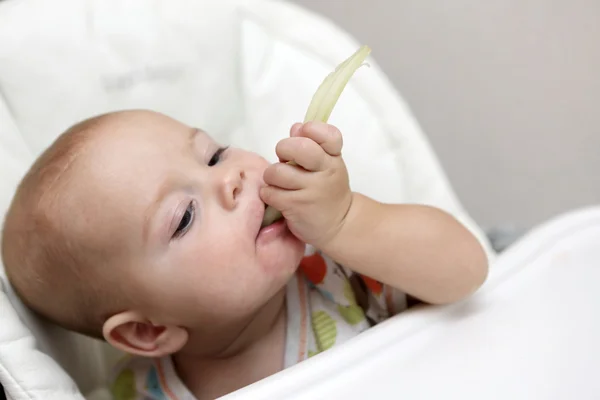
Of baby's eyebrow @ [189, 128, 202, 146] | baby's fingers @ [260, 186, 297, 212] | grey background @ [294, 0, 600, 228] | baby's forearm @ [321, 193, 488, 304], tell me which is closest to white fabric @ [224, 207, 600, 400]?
baby's forearm @ [321, 193, 488, 304]

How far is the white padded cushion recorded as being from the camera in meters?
0.72

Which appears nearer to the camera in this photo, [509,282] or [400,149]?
[509,282]

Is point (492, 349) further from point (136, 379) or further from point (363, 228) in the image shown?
point (136, 379)

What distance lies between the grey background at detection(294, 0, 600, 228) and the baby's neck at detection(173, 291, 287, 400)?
0.56 metres

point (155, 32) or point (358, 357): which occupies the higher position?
point (155, 32)

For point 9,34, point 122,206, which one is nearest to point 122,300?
point 122,206

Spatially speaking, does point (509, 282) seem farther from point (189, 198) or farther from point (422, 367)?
point (189, 198)

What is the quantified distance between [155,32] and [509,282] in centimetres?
49

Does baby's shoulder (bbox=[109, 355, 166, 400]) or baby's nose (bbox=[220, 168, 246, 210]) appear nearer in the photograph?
baby's nose (bbox=[220, 168, 246, 210])

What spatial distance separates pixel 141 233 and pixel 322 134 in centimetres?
17

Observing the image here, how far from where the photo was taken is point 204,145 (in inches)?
23.5

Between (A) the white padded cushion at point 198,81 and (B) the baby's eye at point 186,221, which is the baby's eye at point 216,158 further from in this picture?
(A) the white padded cushion at point 198,81

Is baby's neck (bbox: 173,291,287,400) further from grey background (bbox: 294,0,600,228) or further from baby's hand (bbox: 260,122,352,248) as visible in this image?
grey background (bbox: 294,0,600,228)

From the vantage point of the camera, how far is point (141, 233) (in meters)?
0.54
